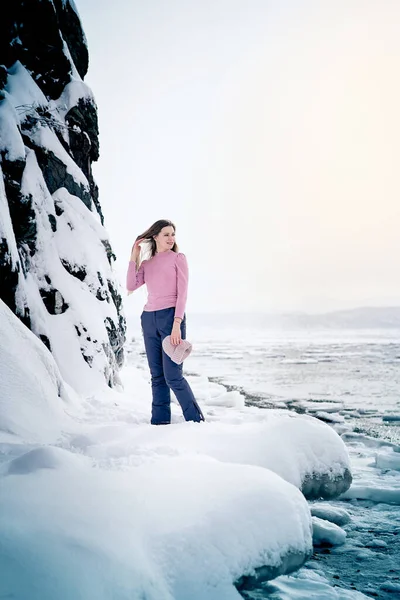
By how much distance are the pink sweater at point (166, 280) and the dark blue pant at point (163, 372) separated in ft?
0.29

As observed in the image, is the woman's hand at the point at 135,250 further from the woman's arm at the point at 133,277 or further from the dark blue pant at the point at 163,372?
the dark blue pant at the point at 163,372

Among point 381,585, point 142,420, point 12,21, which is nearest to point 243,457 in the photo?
point 381,585

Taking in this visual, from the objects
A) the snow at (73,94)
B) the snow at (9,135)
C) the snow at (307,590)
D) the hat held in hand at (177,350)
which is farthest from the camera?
the snow at (73,94)

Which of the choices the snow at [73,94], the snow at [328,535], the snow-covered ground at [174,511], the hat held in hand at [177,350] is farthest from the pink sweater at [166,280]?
the snow at [73,94]

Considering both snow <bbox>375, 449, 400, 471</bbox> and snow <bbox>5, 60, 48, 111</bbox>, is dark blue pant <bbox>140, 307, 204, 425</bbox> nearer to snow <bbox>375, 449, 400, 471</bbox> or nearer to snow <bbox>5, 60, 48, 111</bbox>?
snow <bbox>375, 449, 400, 471</bbox>

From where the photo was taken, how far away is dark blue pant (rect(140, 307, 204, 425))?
3.24 metres

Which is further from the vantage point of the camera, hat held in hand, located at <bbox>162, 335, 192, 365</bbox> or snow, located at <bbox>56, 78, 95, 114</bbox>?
snow, located at <bbox>56, 78, 95, 114</bbox>

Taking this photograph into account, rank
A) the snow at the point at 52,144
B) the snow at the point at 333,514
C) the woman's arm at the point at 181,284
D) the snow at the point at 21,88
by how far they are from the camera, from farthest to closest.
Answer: the snow at the point at 52,144, the snow at the point at 21,88, the woman's arm at the point at 181,284, the snow at the point at 333,514

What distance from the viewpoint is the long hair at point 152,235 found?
11.4 ft

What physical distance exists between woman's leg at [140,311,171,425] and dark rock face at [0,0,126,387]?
4.91 ft

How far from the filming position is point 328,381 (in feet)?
27.8

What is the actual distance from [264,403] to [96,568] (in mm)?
5221

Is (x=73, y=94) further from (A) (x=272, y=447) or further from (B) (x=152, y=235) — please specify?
(A) (x=272, y=447)

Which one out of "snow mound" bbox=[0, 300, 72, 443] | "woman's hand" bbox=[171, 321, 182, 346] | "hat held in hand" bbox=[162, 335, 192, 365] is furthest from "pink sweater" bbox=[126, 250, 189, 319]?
"snow mound" bbox=[0, 300, 72, 443]
